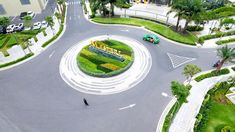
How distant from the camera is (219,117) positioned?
97.9ft

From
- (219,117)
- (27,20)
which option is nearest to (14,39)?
(27,20)

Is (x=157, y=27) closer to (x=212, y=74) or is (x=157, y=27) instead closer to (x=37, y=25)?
(x=212, y=74)

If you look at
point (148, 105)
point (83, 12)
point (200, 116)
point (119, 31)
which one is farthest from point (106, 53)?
point (83, 12)

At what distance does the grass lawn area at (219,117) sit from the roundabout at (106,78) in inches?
597

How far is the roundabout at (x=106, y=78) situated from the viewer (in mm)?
35888

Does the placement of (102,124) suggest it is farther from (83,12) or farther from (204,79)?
(83,12)

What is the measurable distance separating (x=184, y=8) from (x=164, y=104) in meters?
27.8

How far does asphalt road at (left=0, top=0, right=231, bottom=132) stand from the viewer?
29484mm

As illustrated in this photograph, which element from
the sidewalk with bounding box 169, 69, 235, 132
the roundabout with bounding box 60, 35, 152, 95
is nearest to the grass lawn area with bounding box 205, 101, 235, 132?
the sidewalk with bounding box 169, 69, 235, 132

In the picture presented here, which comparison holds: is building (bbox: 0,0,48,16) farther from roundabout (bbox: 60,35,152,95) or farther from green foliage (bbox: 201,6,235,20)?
green foliage (bbox: 201,6,235,20)

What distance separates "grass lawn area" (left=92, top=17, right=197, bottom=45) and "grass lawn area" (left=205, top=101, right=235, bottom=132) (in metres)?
20.6

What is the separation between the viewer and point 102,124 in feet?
96.1

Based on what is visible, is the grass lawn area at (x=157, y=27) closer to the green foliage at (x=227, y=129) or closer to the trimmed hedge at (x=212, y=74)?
the trimmed hedge at (x=212, y=74)

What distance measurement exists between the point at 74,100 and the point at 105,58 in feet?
45.1
